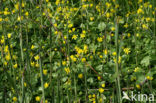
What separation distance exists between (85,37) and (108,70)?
0.52m

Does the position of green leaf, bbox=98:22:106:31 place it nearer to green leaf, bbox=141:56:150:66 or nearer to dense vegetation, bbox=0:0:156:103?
dense vegetation, bbox=0:0:156:103

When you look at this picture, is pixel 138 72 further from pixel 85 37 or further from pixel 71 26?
pixel 71 26

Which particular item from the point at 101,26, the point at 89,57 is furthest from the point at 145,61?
the point at 101,26

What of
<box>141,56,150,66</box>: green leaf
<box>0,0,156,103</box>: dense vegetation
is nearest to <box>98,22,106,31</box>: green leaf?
<box>0,0,156,103</box>: dense vegetation

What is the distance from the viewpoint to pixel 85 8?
2.45 meters

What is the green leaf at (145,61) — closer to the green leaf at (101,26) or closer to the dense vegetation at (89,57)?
the dense vegetation at (89,57)

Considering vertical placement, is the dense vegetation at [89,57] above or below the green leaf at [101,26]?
below

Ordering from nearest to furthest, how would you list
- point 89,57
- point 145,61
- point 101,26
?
1. point 145,61
2. point 89,57
3. point 101,26

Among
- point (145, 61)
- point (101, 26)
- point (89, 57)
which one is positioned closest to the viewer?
point (145, 61)

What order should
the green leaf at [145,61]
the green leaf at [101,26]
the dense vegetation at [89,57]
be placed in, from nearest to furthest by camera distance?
the dense vegetation at [89,57], the green leaf at [145,61], the green leaf at [101,26]

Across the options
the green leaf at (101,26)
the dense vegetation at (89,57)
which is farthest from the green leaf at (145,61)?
the green leaf at (101,26)

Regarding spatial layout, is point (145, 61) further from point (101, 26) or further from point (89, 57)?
point (101, 26)

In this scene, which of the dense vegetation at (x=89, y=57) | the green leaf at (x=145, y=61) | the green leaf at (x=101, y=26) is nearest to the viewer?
the dense vegetation at (x=89, y=57)

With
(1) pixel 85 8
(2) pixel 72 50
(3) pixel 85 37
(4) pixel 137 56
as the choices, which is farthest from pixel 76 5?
(4) pixel 137 56
